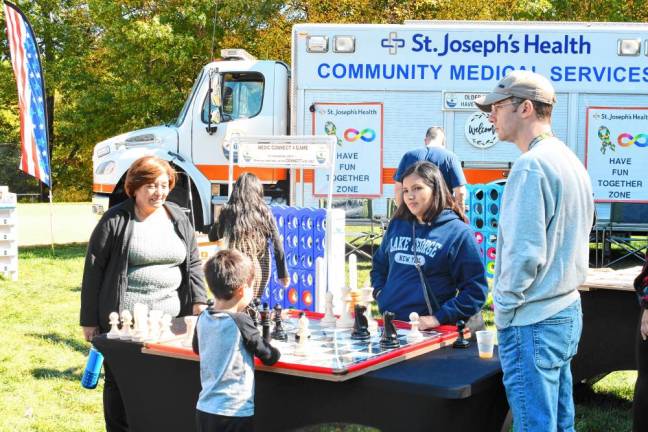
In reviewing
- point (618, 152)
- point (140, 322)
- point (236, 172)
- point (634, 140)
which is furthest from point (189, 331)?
point (634, 140)

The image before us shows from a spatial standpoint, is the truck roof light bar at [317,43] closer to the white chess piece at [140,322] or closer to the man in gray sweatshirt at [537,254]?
the white chess piece at [140,322]

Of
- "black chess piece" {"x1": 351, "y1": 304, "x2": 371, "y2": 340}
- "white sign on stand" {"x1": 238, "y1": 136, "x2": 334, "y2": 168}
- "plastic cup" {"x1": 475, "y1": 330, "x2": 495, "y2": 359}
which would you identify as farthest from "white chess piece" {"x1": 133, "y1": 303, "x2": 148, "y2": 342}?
"white sign on stand" {"x1": 238, "y1": 136, "x2": 334, "y2": 168}

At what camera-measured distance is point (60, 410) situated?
5551 millimetres

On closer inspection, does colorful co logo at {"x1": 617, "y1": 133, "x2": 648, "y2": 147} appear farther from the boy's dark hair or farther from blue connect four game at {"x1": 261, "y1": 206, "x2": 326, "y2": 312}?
the boy's dark hair

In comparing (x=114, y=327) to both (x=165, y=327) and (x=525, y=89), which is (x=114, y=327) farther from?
(x=525, y=89)

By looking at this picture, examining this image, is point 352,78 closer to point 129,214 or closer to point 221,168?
point 221,168

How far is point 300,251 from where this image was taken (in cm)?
784

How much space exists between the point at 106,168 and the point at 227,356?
9.77 meters

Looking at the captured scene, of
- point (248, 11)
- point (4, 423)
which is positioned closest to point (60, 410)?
point (4, 423)

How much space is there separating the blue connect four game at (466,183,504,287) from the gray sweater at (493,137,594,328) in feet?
17.8

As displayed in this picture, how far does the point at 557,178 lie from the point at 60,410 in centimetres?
393

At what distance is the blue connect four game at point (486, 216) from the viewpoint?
8.52m

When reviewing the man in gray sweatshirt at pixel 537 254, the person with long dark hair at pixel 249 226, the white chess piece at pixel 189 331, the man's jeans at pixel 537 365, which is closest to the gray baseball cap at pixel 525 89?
the man in gray sweatshirt at pixel 537 254

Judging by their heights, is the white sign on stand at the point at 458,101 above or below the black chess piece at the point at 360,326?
above
